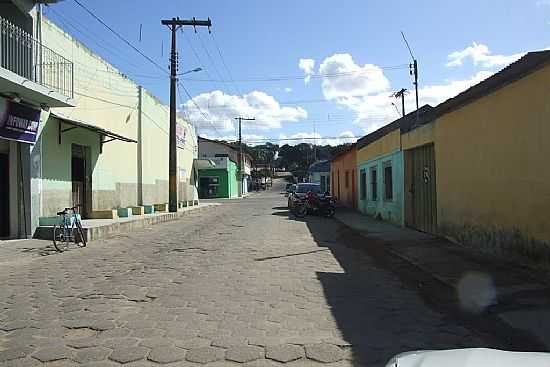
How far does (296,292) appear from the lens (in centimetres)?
769

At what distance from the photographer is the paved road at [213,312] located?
4.93 m

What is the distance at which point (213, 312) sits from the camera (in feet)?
21.2

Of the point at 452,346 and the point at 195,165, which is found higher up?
the point at 195,165

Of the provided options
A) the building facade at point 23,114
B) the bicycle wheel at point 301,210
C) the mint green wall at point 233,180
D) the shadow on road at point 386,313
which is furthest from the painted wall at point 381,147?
the mint green wall at point 233,180

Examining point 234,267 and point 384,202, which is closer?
point 234,267

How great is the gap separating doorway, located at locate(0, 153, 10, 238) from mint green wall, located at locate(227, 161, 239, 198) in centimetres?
4651

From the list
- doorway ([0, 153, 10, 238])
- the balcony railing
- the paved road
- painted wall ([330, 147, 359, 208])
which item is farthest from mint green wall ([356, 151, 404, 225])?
doorway ([0, 153, 10, 238])

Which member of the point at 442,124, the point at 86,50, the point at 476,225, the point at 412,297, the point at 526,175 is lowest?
the point at 412,297

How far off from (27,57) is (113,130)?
818 cm

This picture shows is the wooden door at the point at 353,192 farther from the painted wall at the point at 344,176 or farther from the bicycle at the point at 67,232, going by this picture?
the bicycle at the point at 67,232

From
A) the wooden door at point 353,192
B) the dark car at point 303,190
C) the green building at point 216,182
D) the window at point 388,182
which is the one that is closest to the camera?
the window at point 388,182

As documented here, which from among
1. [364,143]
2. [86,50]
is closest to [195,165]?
[364,143]

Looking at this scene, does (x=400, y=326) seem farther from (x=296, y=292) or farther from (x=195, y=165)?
(x=195, y=165)

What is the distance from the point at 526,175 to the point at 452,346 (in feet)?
14.9
